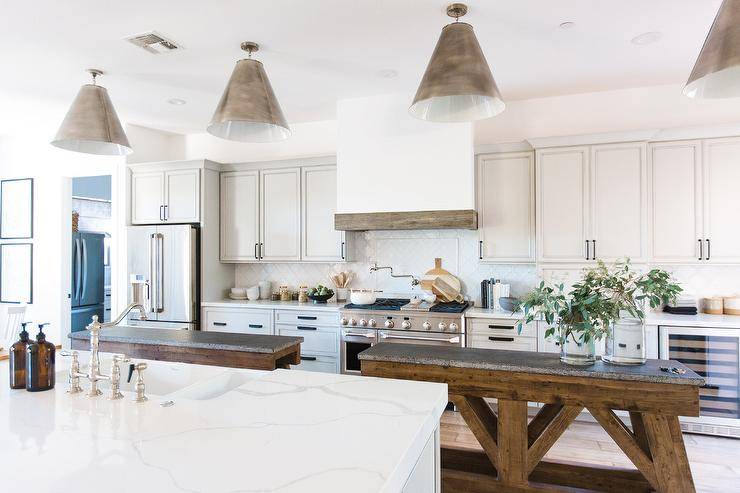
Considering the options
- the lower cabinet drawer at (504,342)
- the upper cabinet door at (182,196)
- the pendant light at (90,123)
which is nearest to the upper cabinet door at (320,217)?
the upper cabinet door at (182,196)

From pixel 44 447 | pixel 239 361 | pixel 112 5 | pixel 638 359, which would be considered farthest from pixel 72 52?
pixel 638 359

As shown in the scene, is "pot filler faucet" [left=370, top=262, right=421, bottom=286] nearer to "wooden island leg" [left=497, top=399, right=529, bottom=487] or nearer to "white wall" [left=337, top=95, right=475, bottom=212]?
"white wall" [left=337, top=95, right=475, bottom=212]

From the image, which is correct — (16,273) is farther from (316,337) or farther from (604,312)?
(604,312)

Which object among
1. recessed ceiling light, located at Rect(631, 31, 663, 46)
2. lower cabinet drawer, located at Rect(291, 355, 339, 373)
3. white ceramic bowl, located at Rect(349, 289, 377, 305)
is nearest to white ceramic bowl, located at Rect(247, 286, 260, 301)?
lower cabinet drawer, located at Rect(291, 355, 339, 373)

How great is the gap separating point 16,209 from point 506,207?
18.7 feet

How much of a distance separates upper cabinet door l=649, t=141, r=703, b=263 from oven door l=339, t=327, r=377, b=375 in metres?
2.47

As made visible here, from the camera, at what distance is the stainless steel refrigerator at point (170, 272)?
15.8 ft

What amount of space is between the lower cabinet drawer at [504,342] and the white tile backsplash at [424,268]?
0.58 metres

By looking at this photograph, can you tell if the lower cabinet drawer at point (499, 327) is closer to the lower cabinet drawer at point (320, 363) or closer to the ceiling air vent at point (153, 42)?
the lower cabinet drawer at point (320, 363)

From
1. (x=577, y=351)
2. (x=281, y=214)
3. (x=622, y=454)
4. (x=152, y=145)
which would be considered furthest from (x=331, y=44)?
(x=622, y=454)

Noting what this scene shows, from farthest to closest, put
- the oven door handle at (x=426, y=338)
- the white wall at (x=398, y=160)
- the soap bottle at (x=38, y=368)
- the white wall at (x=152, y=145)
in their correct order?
the white wall at (x=152, y=145)
the white wall at (x=398, y=160)
the oven door handle at (x=426, y=338)
the soap bottle at (x=38, y=368)

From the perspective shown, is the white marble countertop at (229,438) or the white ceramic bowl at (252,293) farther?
the white ceramic bowl at (252,293)

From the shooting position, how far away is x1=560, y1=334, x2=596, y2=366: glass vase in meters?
2.14

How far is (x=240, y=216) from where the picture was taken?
5.07 m
